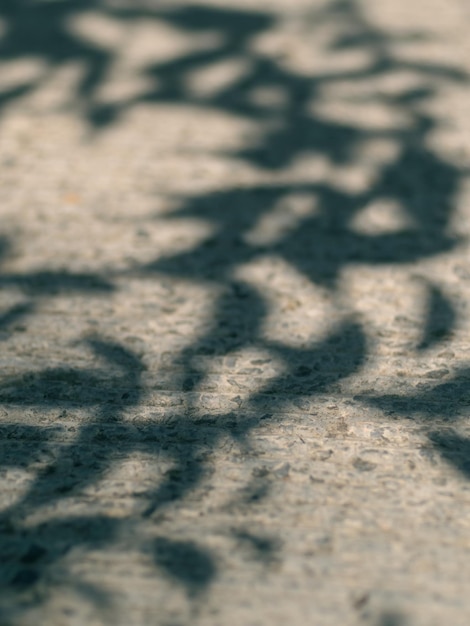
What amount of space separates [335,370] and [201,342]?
0.45 m

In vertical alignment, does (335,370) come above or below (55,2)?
below

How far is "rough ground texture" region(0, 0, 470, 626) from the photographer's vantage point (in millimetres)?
1980

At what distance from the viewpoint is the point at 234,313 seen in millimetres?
2969

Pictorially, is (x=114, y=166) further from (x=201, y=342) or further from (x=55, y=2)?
(x=55, y=2)

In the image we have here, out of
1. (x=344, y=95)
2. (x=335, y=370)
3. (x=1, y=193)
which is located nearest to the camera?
(x=335, y=370)

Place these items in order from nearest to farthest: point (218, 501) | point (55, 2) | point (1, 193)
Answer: point (218, 501), point (1, 193), point (55, 2)

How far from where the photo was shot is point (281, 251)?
331 cm

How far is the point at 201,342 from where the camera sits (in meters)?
2.82

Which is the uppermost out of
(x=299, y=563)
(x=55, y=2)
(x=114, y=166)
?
(x=55, y=2)

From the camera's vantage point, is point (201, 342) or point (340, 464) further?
point (201, 342)

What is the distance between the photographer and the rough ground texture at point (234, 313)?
1980 mm

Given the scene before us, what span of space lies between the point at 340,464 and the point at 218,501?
1.14 ft

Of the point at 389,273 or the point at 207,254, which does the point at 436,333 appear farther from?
the point at 207,254

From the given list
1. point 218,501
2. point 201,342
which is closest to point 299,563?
point 218,501
